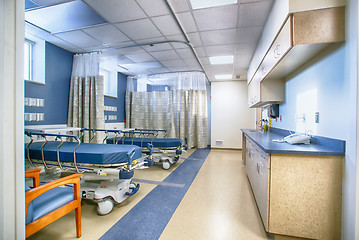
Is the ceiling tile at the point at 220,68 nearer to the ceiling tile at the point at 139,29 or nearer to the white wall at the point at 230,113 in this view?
the white wall at the point at 230,113

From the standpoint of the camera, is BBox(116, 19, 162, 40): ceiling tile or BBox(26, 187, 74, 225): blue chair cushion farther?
BBox(116, 19, 162, 40): ceiling tile

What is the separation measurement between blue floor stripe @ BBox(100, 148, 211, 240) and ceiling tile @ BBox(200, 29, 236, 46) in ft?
9.03

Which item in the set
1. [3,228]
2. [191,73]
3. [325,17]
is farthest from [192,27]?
[3,228]

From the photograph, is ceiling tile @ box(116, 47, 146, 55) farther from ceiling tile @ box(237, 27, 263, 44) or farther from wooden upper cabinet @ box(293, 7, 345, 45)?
wooden upper cabinet @ box(293, 7, 345, 45)

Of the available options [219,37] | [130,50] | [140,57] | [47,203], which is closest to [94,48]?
[130,50]

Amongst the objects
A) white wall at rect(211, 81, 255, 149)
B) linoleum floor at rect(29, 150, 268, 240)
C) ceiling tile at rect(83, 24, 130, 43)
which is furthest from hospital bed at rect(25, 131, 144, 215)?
white wall at rect(211, 81, 255, 149)

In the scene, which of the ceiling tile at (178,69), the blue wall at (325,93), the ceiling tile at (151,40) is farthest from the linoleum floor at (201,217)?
the ceiling tile at (178,69)

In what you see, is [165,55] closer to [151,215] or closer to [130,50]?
[130,50]

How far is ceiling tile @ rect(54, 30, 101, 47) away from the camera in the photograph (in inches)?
122

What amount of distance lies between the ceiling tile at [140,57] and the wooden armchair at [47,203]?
3.26 metres

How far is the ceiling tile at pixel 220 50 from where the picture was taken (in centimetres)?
351

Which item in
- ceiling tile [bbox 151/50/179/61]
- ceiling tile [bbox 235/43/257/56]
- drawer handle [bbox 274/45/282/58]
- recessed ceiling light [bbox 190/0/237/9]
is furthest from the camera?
ceiling tile [bbox 151/50/179/61]

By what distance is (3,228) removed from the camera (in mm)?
870

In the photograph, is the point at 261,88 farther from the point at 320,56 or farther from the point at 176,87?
the point at 176,87
